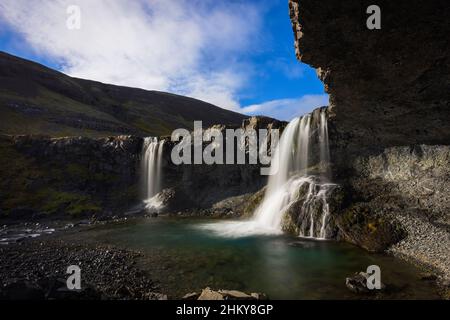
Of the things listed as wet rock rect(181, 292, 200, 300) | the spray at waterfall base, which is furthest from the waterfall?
wet rock rect(181, 292, 200, 300)

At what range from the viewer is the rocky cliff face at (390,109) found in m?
16.8

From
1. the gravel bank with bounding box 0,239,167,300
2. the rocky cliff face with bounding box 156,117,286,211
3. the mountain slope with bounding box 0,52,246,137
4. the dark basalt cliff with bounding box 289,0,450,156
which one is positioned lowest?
the gravel bank with bounding box 0,239,167,300

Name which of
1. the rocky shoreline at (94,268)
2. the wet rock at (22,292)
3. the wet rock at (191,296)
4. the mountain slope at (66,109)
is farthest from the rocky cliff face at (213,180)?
the mountain slope at (66,109)

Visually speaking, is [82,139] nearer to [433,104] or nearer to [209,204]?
[209,204]

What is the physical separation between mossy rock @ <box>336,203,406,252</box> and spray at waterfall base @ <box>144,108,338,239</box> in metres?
1.89

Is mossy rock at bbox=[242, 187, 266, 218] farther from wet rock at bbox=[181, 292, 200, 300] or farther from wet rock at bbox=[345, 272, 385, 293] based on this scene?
wet rock at bbox=[181, 292, 200, 300]

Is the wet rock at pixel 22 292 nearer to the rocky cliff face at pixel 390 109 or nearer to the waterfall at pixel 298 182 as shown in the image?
the rocky cliff face at pixel 390 109

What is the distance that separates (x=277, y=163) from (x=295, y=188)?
1039 cm

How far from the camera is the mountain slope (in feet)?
327

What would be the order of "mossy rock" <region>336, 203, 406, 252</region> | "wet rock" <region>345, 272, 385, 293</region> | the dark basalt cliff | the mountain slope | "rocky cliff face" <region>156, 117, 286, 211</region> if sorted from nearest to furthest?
1. the dark basalt cliff
2. "wet rock" <region>345, 272, 385, 293</region>
3. "mossy rock" <region>336, 203, 406, 252</region>
4. "rocky cliff face" <region>156, 117, 286, 211</region>
5. the mountain slope

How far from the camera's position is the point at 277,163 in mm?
46500

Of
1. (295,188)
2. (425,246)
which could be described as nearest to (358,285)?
(425,246)

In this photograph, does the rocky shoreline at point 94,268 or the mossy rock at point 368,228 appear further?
the mossy rock at point 368,228
